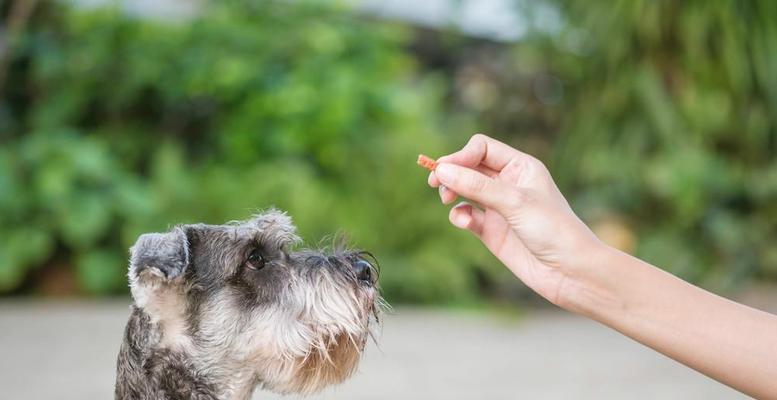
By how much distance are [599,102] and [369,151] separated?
391 cm

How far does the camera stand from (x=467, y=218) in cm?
293

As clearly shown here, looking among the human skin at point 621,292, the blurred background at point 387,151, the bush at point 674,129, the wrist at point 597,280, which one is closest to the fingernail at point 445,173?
the human skin at point 621,292

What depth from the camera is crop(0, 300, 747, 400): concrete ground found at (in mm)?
6996

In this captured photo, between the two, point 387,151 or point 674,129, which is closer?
point 387,151

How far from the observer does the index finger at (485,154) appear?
287 centimetres

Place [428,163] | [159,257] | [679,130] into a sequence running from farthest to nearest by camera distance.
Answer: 1. [679,130]
2. [159,257]
3. [428,163]

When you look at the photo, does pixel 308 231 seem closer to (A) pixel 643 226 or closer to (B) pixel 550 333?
(B) pixel 550 333

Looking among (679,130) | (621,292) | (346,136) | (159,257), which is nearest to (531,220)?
(621,292)

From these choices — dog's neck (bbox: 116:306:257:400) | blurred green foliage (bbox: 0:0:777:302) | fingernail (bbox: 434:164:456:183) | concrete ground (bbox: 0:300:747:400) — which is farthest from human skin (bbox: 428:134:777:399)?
blurred green foliage (bbox: 0:0:777:302)

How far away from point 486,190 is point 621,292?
18.5 inches

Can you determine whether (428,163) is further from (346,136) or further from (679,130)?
(679,130)

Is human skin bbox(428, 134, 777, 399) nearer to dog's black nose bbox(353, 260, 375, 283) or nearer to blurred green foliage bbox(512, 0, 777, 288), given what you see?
dog's black nose bbox(353, 260, 375, 283)

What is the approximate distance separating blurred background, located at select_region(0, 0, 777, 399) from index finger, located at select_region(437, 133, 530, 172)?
4521 mm

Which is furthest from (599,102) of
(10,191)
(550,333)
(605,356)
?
(10,191)
